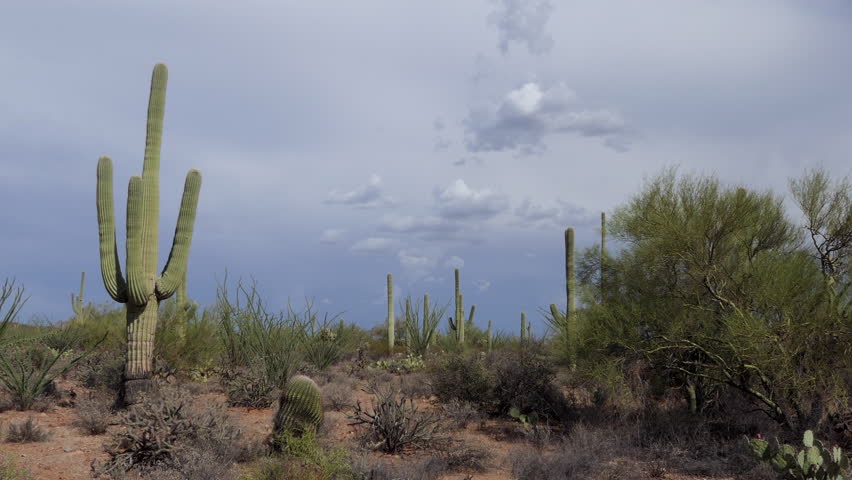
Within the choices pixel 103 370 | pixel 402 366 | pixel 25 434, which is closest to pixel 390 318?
pixel 402 366

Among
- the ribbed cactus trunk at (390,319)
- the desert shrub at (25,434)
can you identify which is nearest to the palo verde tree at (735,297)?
the desert shrub at (25,434)

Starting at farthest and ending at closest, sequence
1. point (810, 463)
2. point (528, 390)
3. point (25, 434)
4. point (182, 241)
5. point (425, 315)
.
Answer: point (425, 315) < point (182, 241) < point (528, 390) < point (25, 434) < point (810, 463)

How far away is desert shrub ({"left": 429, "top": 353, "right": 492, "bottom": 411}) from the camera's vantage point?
1158cm

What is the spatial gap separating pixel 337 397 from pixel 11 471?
18.0 ft

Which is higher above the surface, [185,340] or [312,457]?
[185,340]

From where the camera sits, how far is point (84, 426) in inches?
380

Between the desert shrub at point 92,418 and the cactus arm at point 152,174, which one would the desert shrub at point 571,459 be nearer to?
the desert shrub at point 92,418

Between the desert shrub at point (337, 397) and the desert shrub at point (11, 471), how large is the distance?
4808mm

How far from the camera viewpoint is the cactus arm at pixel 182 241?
1127 cm

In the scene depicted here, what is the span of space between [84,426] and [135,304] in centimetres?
203

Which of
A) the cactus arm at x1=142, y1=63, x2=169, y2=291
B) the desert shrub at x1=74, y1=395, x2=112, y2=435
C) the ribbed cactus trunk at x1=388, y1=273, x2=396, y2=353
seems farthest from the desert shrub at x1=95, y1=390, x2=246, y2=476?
the ribbed cactus trunk at x1=388, y1=273, x2=396, y2=353

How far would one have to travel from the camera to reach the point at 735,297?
9336mm

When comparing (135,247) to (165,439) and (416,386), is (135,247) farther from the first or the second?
(416,386)

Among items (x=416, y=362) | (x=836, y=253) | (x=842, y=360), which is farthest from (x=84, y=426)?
(x=836, y=253)
